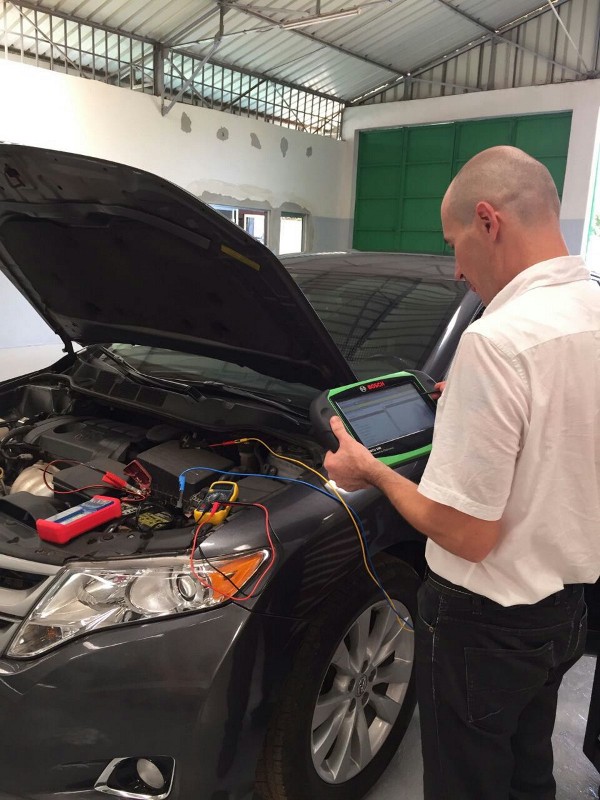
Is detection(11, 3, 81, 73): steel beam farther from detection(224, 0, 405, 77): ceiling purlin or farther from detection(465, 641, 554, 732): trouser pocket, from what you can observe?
detection(465, 641, 554, 732): trouser pocket

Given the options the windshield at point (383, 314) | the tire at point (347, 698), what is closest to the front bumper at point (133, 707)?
the tire at point (347, 698)

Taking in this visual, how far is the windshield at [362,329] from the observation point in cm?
203

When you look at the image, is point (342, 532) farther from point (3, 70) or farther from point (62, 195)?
point (3, 70)

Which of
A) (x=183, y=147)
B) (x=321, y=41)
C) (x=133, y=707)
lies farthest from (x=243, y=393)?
(x=321, y=41)

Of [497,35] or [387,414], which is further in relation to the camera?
[497,35]

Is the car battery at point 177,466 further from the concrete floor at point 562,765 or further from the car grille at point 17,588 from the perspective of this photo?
the concrete floor at point 562,765

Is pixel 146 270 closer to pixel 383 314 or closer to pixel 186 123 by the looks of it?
pixel 383 314

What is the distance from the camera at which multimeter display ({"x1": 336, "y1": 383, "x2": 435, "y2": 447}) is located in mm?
1390

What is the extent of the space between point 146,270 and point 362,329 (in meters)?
0.74

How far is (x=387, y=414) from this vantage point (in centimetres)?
145

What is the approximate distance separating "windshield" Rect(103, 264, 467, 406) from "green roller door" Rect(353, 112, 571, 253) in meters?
8.66

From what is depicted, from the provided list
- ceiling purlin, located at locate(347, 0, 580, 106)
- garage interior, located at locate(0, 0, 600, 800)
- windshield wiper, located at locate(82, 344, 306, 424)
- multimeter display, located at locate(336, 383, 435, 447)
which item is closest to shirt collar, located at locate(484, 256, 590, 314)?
multimeter display, located at locate(336, 383, 435, 447)

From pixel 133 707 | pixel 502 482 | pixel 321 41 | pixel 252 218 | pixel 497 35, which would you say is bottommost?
pixel 133 707

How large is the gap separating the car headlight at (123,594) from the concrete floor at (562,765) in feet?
2.77
